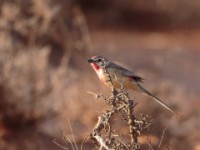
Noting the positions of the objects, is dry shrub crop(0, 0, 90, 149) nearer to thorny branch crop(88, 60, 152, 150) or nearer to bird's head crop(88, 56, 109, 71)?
bird's head crop(88, 56, 109, 71)

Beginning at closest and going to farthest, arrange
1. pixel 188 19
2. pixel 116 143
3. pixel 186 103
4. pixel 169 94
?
pixel 116 143
pixel 169 94
pixel 186 103
pixel 188 19

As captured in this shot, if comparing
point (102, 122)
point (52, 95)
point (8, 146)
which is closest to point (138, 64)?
point (52, 95)

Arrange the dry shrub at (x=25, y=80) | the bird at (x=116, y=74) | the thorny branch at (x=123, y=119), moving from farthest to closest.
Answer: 1. the dry shrub at (x=25, y=80)
2. the bird at (x=116, y=74)
3. the thorny branch at (x=123, y=119)

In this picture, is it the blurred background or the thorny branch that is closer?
the thorny branch

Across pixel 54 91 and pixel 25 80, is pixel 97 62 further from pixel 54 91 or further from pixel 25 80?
pixel 54 91

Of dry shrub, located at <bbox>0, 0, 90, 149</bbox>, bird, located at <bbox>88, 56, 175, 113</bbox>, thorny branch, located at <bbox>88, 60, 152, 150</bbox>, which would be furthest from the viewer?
dry shrub, located at <bbox>0, 0, 90, 149</bbox>

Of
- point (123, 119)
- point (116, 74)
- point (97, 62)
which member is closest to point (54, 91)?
point (116, 74)

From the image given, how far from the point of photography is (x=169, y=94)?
37.9 feet

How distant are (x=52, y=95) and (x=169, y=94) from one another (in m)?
1.93

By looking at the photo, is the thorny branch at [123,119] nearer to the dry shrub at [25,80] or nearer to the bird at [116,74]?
the bird at [116,74]

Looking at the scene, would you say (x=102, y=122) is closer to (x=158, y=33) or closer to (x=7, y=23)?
(x=7, y=23)

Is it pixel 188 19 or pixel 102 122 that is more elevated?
pixel 188 19

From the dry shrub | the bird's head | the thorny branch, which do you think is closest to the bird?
the bird's head

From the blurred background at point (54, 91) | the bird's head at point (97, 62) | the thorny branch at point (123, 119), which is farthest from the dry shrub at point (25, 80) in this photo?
the thorny branch at point (123, 119)
